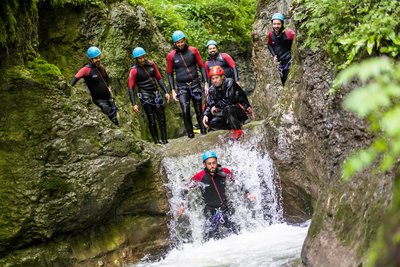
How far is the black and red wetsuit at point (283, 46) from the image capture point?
34.2 feet

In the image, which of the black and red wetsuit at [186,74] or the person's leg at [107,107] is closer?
the person's leg at [107,107]

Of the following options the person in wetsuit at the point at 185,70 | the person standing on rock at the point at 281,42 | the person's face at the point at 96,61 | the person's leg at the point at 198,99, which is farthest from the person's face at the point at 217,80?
the person's face at the point at 96,61

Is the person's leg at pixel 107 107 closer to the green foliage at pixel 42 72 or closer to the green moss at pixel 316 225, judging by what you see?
the green foliage at pixel 42 72

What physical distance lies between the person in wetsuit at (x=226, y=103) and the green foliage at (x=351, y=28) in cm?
215

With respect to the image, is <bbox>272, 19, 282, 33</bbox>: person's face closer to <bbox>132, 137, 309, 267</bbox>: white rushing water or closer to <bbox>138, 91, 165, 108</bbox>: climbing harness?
<bbox>132, 137, 309, 267</bbox>: white rushing water

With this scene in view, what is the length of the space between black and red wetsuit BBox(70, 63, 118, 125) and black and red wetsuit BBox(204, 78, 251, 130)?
2.03 meters

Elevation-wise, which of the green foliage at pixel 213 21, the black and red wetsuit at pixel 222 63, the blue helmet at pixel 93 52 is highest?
the green foliage at pixel 213 21

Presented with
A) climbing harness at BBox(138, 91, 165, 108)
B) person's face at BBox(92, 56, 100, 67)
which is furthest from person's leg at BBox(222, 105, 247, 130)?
person's face at BBox(92, 56, 100, 67)

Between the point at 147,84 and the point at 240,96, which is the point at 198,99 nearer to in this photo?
the point at 147,84

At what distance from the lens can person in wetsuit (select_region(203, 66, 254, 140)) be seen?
932cm

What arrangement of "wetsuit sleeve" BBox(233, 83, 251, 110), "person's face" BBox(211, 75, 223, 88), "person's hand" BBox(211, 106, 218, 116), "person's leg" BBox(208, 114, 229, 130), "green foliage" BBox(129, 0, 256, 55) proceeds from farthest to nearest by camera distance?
"green foliage" BBox(129, 0, 256, 55)
"person's leg" BBox(208, 114, 229, 130)
"person's hand" BBox(211, 106, 218, 116)
"wetsuit sleeve" BBox(233, 83, 251, 110)
"person's face" BBox(211, 75, 223, 88)

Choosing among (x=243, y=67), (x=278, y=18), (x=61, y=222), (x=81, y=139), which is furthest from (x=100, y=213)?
(x=243, y=67)

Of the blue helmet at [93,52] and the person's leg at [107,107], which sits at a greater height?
the blue helmet at [93,52]

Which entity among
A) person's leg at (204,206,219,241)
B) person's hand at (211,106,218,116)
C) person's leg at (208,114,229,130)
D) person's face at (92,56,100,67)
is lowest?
person's leg at (204,206,219,241)
